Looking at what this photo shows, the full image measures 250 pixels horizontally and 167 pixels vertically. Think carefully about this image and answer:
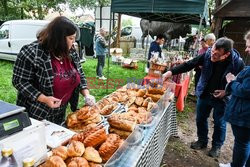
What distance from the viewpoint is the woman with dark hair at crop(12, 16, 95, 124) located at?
1576 mm

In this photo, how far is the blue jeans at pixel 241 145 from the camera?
2283mm

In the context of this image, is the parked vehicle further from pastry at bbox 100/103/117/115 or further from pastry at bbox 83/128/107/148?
pastry at bbox 83/128/107/148

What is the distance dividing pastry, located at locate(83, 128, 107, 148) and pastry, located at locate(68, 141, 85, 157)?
0.05m

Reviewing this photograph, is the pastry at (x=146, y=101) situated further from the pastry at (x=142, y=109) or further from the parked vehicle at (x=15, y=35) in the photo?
the parked vehicle at (x=15, y=35)

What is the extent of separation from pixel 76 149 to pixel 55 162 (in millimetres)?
141

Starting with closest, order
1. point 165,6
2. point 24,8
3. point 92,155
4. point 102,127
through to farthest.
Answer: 1. point 92,155
2. point 102,127
3. point 165,6
4. point 24,8

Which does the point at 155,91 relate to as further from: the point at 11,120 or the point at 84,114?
the point at 11,120

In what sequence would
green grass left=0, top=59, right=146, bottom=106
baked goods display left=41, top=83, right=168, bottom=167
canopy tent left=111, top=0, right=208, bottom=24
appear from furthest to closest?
green grass left=0, top=59, right=146, bottom=106 < canopy tent left=111, top=0, right=208, bottom=24 < baked goods display left=41, top=83, right=168, bottom=167

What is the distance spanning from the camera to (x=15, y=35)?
7.89 metres

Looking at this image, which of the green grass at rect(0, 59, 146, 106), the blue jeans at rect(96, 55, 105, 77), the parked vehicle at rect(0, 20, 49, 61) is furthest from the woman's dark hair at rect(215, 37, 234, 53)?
the parked vehicle at rect(0, 20, 49, 61)

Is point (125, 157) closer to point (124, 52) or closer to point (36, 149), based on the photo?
point (36, 149)

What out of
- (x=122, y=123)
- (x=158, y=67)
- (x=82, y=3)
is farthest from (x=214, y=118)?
(x=82, y=3)

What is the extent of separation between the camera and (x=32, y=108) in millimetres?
1744

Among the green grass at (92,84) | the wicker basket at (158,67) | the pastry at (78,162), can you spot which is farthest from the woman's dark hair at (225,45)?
the green grass at (92,84)
